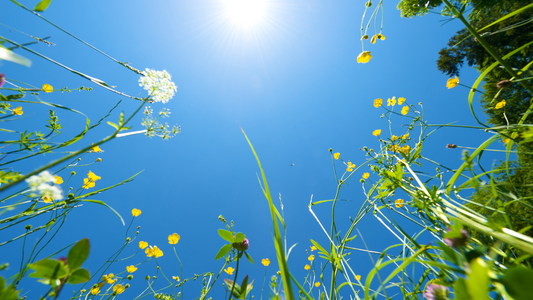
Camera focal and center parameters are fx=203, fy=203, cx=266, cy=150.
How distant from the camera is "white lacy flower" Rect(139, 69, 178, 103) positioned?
1.11 metres

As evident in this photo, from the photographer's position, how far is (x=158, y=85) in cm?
112

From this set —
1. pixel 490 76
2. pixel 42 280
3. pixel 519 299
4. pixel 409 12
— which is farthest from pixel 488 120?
pixel 42 280

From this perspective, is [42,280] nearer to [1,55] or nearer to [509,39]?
[1,55]

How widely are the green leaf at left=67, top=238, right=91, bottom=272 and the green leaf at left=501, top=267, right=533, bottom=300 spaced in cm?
40

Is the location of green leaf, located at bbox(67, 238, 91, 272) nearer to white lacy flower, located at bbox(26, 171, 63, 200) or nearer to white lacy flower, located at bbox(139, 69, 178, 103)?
white lacy flower, located at bbox(26, 171, 63, 200)

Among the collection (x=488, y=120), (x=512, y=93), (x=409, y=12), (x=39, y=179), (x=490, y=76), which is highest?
(x=409, y=12)

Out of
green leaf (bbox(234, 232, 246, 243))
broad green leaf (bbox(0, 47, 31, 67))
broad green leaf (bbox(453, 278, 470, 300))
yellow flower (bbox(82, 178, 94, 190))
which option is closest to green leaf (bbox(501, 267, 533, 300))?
broad green leaf (bbox(453, 278, 470, 300))

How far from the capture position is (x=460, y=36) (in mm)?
3906

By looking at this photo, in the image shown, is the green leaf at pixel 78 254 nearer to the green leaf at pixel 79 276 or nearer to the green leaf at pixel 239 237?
the green leaf at pixel 79 276

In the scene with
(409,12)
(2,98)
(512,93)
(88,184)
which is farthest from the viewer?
(409,12)

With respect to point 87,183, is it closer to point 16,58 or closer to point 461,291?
point 16,58

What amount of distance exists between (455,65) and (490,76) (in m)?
0.64

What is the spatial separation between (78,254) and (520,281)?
41cm

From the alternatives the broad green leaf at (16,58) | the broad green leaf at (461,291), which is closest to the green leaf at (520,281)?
the broad green leaf at (461,291)
